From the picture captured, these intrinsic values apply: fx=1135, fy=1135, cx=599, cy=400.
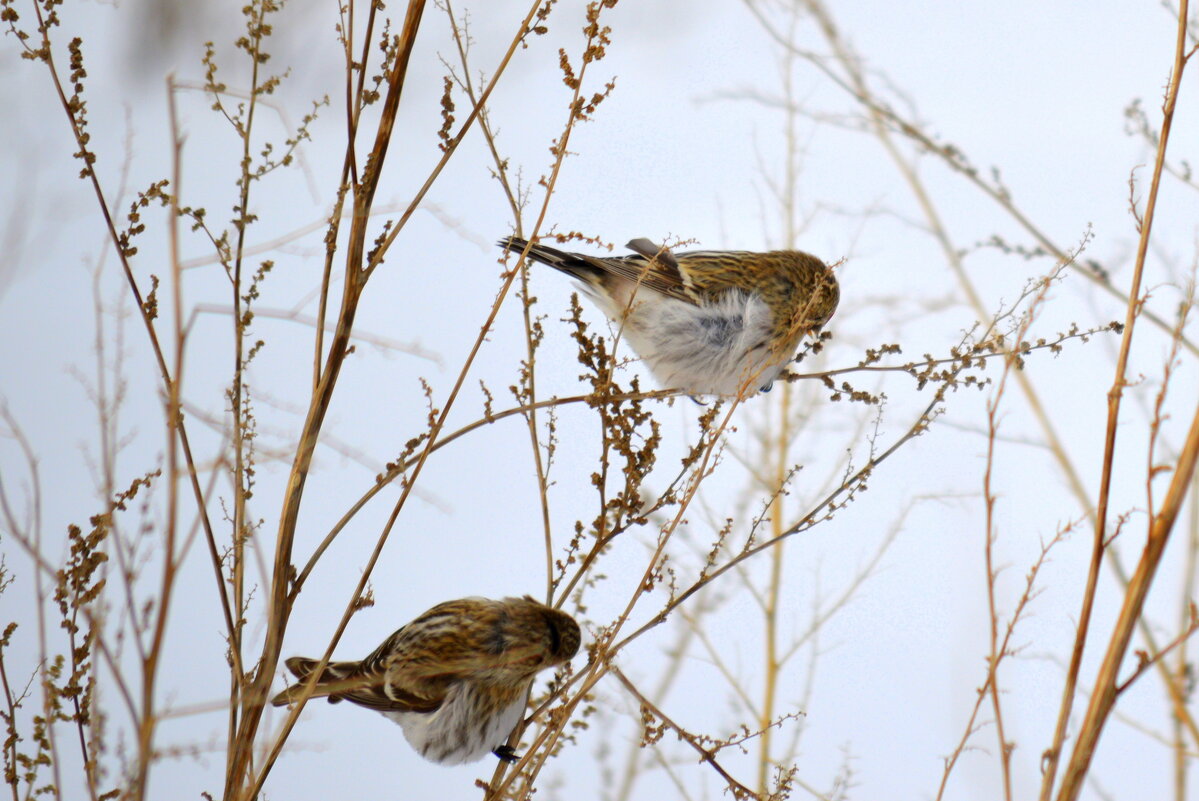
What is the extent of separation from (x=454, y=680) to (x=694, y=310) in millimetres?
604

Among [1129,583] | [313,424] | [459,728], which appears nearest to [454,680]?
[459,728]

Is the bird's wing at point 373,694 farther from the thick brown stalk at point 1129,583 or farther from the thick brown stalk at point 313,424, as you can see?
the thick brown stalk at point 1129,583

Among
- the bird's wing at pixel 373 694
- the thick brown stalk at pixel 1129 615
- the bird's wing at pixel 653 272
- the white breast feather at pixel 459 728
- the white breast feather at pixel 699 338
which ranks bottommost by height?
the thick brown stalk at pixel 1129 615

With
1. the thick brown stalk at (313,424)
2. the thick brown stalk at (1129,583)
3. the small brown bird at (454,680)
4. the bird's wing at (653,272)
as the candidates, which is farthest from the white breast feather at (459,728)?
the thick brown stalk at (1129,583)

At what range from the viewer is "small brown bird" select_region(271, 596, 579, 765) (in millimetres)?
1215

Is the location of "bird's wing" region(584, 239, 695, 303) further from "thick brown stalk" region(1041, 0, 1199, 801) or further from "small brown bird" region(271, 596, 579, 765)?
"thick brown stalk" region(1041, 0, 1199, 801)

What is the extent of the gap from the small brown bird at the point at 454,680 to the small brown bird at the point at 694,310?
0.41 metres

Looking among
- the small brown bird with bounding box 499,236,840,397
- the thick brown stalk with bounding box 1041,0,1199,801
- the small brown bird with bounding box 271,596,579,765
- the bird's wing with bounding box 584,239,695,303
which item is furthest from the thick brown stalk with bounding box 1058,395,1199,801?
the bird's wing with bounding box 584,239,695,303

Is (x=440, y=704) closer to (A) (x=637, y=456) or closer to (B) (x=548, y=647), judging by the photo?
(B) (x=548, y=647)

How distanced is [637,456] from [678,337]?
64 cm

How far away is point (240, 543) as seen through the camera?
2.77 ft

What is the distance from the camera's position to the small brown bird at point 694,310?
1515mm

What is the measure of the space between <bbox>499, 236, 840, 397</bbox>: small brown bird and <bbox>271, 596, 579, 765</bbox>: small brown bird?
411mm

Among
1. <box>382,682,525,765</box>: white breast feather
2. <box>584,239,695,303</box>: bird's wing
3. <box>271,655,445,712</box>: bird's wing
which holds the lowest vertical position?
<box>382,682,525,765</box>: white breast feather
